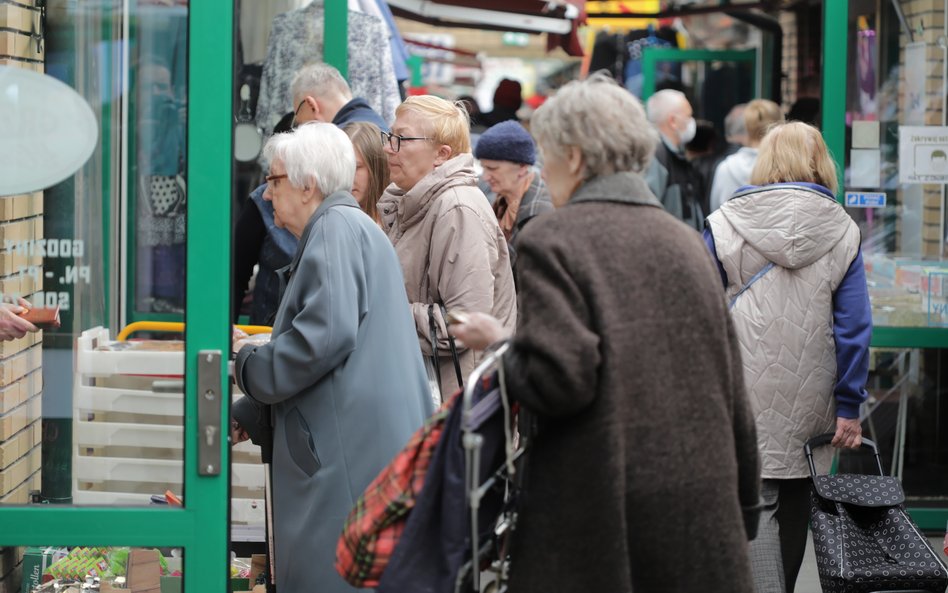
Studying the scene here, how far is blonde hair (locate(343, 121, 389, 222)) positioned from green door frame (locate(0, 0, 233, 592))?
1.59 metres

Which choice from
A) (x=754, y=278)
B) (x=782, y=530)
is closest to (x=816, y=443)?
(x=782, y=530)

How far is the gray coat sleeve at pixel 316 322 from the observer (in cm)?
347

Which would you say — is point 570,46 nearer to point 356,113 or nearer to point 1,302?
point 356,113

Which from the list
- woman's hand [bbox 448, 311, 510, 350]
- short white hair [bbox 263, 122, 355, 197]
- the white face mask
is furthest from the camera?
the white face mask

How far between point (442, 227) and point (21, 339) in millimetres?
1605

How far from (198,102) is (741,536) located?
5.15ft

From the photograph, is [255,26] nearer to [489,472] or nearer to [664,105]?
[664,105]

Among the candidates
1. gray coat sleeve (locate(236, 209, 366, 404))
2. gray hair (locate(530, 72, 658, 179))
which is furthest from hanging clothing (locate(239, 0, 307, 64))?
gray hair (locate(530, 72, 658, 179))

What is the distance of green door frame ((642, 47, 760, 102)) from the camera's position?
38.8 feet

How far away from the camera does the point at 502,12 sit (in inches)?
365

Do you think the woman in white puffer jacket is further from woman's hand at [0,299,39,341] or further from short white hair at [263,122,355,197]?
woman's hand at [0,299,39,341]

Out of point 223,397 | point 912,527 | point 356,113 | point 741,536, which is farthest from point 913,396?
point 223,397

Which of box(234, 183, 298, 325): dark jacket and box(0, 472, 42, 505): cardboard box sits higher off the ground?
box(234, 183, 298, 325): dark jacket

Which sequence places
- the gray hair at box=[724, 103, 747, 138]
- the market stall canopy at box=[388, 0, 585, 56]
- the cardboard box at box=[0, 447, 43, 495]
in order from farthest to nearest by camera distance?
the gray hair at box=[724, 103, 747, 138] < the market stall canopy at box=[388, 0, 585, 56] < the cardboard box at box=[0, 447, 43, 495]
